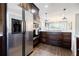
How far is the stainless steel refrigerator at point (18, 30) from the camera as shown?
5.41 ft

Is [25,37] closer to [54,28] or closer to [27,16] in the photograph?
[27,16]

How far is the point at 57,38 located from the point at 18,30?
0.70m

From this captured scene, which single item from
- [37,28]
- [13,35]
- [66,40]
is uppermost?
[37,28]

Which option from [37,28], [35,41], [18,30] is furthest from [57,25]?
[18,30]

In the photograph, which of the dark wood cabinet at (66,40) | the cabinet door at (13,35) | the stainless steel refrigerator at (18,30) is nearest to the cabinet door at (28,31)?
the stainless steel refrigerator at (18,30)

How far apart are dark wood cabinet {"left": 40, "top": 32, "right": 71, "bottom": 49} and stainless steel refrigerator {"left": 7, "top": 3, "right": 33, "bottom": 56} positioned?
24cm

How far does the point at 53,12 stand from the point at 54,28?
25 cm

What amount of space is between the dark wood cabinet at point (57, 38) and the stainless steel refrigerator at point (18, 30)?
0.24 meters

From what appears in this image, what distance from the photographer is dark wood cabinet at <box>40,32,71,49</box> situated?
198cm

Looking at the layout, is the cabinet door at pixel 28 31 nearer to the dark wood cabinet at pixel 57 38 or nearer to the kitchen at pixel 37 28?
the kitchen at pixel 37 28

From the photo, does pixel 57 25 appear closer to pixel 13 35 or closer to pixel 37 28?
pixel 37 28

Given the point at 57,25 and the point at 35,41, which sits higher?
the point at 57,25

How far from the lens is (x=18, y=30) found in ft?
5.78

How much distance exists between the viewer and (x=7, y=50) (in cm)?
169
